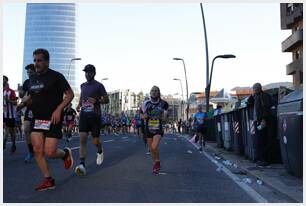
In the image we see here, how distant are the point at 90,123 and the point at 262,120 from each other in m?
3.57

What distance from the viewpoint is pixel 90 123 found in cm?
826

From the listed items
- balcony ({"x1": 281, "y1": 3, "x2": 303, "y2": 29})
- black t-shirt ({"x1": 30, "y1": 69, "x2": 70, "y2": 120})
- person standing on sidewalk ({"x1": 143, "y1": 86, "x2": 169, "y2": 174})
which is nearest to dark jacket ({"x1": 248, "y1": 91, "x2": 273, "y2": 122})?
person standing on sidewalk ({"x1": 143, "y1": 86, "x2": 169, "y2": 174})

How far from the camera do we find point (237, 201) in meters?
6.04

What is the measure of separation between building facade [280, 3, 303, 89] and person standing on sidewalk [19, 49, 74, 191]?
49599 millimetres

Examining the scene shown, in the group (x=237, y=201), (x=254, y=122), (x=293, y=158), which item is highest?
(x=254, y=122)

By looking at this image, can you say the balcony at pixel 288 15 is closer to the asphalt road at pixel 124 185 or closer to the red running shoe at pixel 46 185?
the asphalt road at pixel 124 185

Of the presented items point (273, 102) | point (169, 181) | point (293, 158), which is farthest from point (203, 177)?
point (273, 102)

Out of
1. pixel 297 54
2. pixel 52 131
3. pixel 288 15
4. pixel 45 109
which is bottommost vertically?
pixel 52 131

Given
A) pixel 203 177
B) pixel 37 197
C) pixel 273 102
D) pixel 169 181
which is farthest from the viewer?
pixel 273 102

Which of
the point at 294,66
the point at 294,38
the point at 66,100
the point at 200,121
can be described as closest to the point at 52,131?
Answer: the point at 66,100

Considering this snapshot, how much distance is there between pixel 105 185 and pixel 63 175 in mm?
1296

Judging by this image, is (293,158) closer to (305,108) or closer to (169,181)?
(305,108)

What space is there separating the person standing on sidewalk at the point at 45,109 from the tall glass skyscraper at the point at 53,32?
138741 mm

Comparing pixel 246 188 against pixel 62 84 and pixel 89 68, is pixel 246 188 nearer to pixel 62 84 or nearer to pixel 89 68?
pixel 62 84
